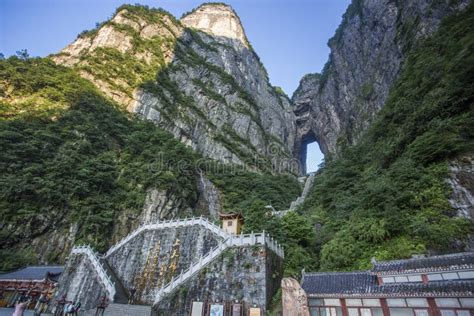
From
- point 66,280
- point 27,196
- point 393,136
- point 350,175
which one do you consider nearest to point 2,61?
point 27,196

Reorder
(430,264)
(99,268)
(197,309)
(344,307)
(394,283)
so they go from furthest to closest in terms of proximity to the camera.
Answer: (99,268)
(197,309)
(344,307)
(394,283)
(430,264)

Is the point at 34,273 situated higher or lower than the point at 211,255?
lower

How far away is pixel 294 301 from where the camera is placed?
12266mm

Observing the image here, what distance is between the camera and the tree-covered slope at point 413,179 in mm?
14648

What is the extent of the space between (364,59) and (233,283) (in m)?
52.8

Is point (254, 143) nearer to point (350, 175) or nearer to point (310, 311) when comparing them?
point (350, 175)

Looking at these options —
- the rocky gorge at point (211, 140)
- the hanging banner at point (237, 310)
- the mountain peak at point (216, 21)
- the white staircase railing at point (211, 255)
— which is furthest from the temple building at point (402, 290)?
the mountain peak at point (216, 21)

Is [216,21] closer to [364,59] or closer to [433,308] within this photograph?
[364,59]

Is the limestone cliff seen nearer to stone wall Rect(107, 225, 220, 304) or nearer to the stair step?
stone wall Rect(107, 225, 220, 304)

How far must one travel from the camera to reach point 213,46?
245 feet

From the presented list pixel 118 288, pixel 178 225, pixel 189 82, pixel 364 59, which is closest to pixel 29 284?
pixel 118 288

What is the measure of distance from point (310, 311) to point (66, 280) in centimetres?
1830

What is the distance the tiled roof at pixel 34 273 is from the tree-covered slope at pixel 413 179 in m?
20.4

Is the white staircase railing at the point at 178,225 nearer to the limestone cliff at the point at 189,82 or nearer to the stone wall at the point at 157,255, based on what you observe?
the stone wall at the point at 157,255
